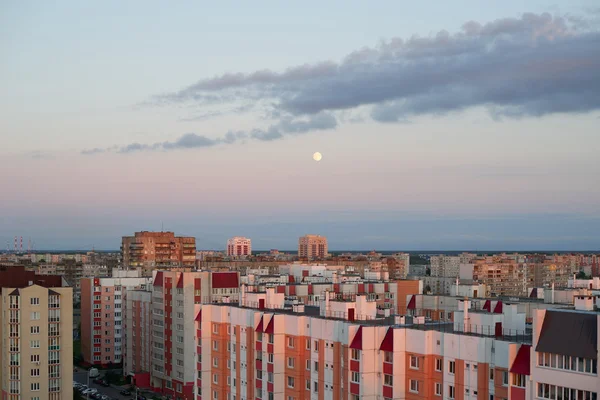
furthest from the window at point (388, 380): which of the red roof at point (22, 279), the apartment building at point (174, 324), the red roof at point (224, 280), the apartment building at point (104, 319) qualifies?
the apartment building at point (104, 319)

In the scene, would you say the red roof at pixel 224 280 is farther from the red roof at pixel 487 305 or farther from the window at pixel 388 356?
the window at pixel 388 356

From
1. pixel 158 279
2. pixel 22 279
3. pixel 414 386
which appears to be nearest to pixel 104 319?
pixel 158 279

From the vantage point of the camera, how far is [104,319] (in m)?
89.2

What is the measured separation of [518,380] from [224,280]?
4380cm

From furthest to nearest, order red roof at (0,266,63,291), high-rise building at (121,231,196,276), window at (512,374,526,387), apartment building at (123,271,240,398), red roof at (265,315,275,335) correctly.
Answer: high-rise building at (121,231,196,276) < apartment building at (123,271,240,398) < red roof at (0,266,63,291) < red roof at (265,315,275,335) < window at (512,374,526,387)

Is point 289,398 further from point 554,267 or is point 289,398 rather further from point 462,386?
point 554,267

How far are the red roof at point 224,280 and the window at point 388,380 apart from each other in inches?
1416

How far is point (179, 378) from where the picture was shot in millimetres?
69438

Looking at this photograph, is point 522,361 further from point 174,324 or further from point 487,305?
point 174,324

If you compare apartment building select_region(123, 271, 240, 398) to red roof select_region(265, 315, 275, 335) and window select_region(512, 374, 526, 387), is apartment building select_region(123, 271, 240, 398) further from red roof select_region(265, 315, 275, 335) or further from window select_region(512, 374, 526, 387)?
window select_region(512, 374, 526, 387)

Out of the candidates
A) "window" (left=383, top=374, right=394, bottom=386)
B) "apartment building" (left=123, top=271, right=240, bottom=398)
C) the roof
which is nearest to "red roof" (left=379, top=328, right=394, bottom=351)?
"window" (left=383, top=374, right=394, bottom=386)

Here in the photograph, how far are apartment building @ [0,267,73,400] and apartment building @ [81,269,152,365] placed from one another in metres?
31.2

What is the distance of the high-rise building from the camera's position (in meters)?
180

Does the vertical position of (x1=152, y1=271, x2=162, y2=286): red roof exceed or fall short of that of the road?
it exceeds it
